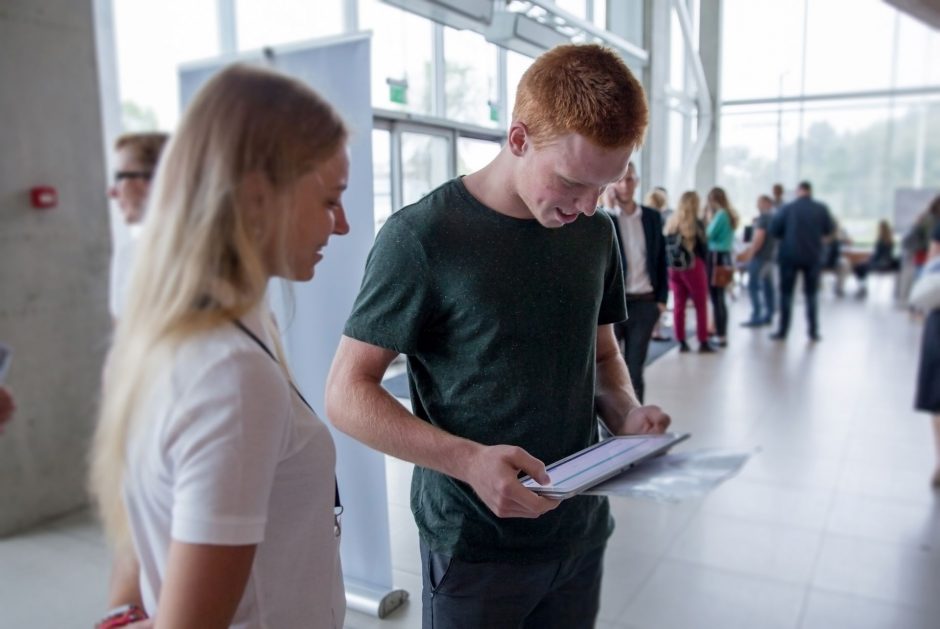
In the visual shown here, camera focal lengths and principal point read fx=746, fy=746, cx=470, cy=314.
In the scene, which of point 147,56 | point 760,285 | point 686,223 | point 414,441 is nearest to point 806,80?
point 414,441

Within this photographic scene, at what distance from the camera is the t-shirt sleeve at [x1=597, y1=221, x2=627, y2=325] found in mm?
1326

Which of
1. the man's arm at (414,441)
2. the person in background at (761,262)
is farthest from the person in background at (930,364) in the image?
the person in background at (761,262)

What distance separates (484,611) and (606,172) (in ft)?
2.30

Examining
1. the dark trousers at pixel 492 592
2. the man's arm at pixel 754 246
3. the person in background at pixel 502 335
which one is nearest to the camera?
the person in background at pixel 502 335

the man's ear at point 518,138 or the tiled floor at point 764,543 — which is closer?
the man's ear at point 518,138

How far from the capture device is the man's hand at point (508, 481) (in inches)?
37.6

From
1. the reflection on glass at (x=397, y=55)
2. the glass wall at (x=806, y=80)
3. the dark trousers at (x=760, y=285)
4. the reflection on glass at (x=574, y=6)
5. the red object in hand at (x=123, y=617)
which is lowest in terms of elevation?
the dark trousers at (x=760, y=285)

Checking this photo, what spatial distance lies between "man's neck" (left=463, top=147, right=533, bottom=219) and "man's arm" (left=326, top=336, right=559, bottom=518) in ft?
0.91

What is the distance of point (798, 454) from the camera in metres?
4.12

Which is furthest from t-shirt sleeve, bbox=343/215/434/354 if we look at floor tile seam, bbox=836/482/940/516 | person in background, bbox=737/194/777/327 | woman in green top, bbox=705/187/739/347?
person in background, bbox=737/194/777/327

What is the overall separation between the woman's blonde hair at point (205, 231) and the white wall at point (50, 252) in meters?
2.80

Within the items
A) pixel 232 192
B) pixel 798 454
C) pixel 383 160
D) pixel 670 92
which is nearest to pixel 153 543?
pixel 232 192

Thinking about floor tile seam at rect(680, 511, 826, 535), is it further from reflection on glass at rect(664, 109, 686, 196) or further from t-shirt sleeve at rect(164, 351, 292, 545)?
t-shirt sleeve at rect(164, 351, 292, 545)

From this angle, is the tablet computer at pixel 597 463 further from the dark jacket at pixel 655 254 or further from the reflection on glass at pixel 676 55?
the dark jacket at pixel 655 254
